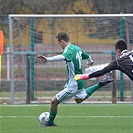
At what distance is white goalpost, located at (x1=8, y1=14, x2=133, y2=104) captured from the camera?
20062 mm

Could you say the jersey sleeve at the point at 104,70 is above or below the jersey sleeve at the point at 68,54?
below

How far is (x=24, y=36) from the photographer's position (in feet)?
68.5

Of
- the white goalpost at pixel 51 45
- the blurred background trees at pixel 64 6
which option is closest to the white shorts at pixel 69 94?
the white goalpost at pixel 51 45

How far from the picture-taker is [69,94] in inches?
549

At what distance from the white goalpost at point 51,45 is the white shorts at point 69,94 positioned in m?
5.71

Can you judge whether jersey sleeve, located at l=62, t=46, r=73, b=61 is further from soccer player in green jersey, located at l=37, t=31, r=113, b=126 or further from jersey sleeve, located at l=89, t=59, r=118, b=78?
jersey sleeve, located at l=89, t=59, r=118, b=78

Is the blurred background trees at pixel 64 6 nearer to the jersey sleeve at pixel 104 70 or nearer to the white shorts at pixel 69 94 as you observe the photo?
the white shorts at pixel 69 94
